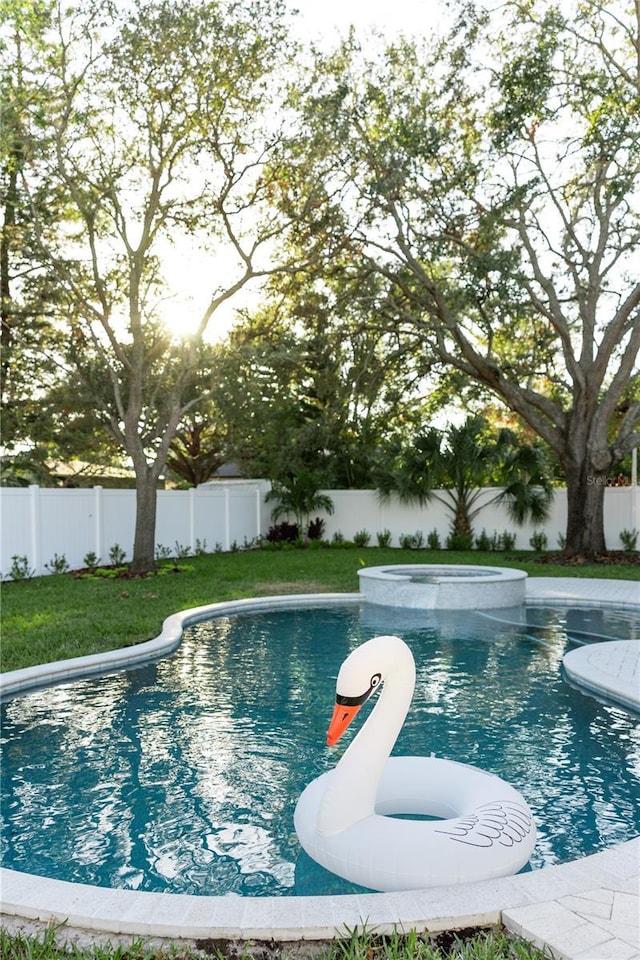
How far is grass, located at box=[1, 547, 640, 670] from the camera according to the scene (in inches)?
323

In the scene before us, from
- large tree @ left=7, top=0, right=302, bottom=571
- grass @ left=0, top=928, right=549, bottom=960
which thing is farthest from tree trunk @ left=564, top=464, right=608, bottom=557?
grass @ left=0, top=928, right=549, bottom=960

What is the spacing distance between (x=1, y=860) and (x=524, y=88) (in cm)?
1415

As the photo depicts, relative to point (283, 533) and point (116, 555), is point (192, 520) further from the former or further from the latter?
point (283, 533)

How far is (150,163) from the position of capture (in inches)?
534

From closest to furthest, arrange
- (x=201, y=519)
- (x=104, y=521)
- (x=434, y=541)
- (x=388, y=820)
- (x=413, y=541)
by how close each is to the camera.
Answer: (x=388, y=820) → (x=104, y=521) → (x=201, y=519) → (x=434, y=541) → (x=413, y=541)

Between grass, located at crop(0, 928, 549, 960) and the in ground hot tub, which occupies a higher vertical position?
the in ground hot tub

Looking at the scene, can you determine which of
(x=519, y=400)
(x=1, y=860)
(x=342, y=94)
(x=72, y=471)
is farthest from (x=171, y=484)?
(x=1, y=860)

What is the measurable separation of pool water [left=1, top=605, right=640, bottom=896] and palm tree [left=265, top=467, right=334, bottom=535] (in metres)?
12.7

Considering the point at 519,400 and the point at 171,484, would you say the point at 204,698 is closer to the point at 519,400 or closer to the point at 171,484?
the point at 519,400

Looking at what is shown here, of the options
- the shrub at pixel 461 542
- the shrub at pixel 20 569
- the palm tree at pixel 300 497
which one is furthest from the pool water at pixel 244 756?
the palm tree at pixel 300 497

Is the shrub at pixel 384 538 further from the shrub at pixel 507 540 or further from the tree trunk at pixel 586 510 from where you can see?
the tree trunk at pixel 586 510

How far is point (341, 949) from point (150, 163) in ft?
44.7

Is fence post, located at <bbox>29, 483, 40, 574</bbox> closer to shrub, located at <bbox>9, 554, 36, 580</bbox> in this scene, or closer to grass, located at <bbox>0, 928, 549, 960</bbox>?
shrub, located at <bbox>9, 554, 36, 580</bbox>

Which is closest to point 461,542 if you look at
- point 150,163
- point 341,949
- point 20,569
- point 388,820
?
point 20,569
